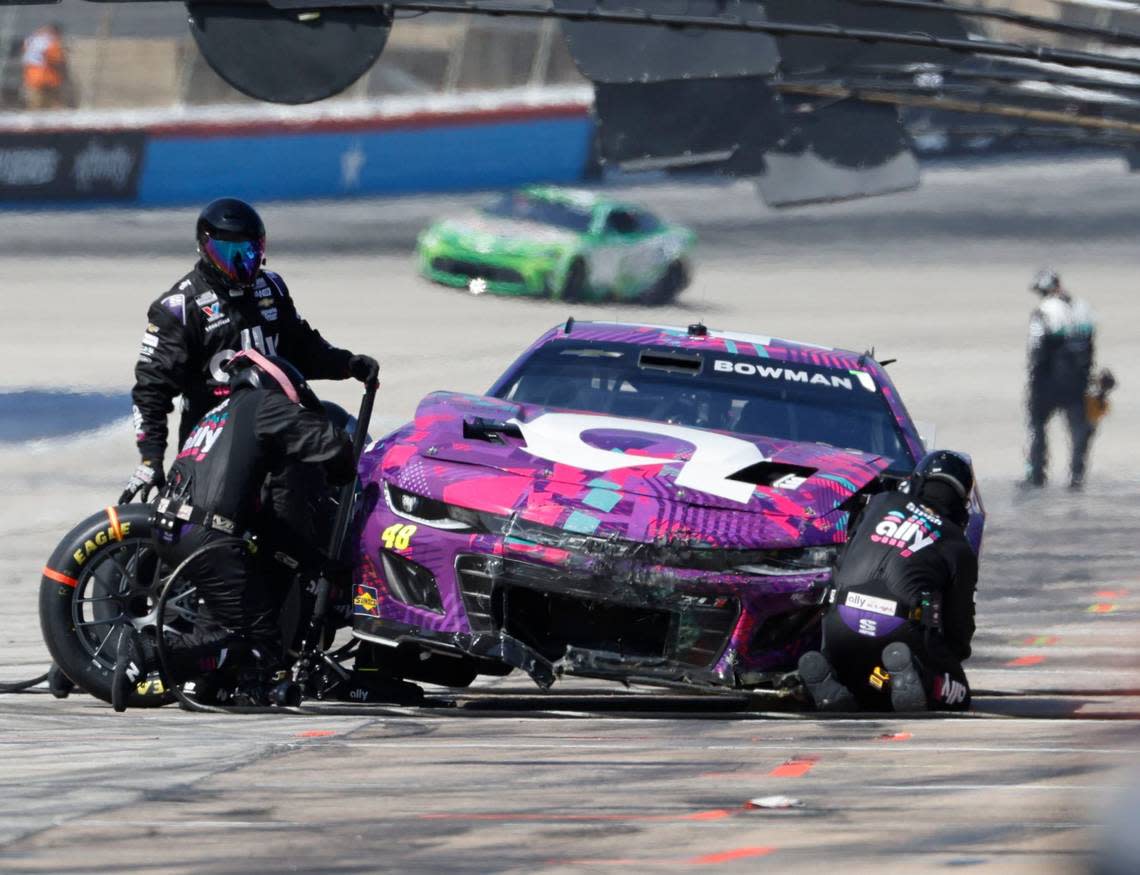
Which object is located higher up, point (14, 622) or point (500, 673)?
point (500, 673)

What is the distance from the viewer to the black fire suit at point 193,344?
795cm

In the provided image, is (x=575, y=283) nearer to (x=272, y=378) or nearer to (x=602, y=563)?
(x=272, y=378)

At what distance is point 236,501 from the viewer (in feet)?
24.1

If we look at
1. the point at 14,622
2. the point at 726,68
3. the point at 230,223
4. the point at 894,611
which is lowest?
the point at 14,622

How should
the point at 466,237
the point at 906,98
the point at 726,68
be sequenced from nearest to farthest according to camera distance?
the point at 726,68 → the point at 906,98 → the point at 466,237

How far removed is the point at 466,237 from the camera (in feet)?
81.5

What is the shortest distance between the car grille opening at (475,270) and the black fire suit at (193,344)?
1640 centimetres

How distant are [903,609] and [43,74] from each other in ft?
75.8

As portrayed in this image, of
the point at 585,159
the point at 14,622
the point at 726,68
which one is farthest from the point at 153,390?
the point at 585,159

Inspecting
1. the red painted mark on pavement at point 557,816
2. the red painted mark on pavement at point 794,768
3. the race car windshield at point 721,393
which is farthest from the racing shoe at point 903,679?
the red painted mark on pavement at point 557,816

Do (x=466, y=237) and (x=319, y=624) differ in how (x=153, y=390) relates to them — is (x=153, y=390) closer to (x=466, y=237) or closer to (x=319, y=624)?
(x=319, y=624)

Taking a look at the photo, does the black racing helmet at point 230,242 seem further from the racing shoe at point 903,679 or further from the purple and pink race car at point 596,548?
the racing shoe at point 903,679

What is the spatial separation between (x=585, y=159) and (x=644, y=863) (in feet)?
90.1

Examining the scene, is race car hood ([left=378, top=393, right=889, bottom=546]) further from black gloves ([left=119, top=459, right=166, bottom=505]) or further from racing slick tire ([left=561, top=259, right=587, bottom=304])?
racing slick tire ([left=561, top=259, right=587, bottom=304])
